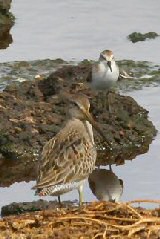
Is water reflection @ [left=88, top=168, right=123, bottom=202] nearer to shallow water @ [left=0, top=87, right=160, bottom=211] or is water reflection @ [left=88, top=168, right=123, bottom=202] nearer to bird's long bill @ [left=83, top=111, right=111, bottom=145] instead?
shallow water @ [left=0, top=87, right=160, bottom=211]

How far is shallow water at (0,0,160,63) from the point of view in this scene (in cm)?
1714

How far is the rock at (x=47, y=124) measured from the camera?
12.5m

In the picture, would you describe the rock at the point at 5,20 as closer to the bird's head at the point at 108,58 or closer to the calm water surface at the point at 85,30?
the calm water surface at the point at 85,30

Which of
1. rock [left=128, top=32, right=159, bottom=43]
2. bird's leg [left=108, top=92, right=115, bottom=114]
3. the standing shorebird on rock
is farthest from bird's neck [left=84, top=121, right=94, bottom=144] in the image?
rock [left=128, top=32, right=159, bottom=43]

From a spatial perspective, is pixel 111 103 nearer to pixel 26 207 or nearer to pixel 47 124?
pixel 47 124

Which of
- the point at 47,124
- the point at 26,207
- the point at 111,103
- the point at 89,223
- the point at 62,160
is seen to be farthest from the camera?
the point at 111,103

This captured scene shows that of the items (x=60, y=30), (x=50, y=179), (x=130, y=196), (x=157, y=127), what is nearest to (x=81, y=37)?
(x=60, y=30)

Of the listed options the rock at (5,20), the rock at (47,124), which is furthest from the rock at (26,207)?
the rock at (5,20)

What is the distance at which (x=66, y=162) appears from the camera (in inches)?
Answer: 383

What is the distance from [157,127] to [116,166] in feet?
4.36

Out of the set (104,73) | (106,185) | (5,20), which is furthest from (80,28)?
(106,185)

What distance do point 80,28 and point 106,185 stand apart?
7.38m

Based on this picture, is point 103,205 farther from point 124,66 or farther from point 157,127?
point 124,66

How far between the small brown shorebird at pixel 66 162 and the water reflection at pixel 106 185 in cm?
87
